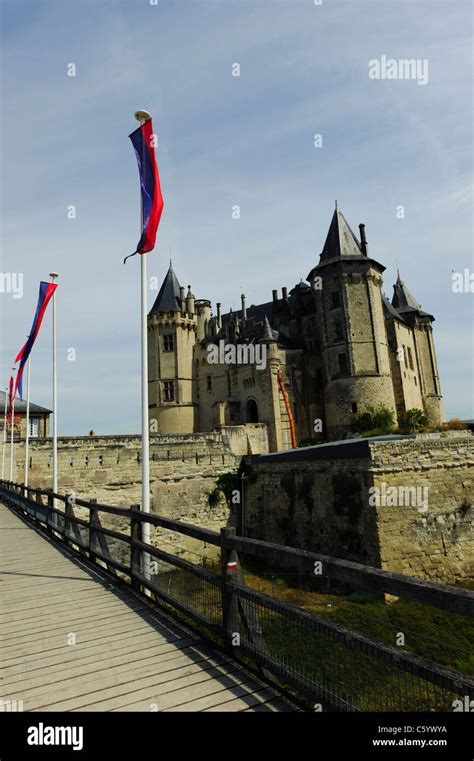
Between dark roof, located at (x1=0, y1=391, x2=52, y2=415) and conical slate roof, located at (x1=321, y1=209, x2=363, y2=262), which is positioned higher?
conical slate roof, located at (x1=321, y1=209, x2=363, y2=262)

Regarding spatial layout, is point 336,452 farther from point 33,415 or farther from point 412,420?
point 33,415

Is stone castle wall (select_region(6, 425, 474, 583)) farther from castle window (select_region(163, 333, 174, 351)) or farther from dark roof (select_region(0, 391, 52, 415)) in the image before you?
castle window (select_region(163, 333, 174, 351))

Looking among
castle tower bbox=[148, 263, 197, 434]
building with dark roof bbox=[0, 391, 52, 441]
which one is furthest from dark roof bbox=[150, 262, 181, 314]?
building with dark roof bbox=[0, 391, 52, 441]

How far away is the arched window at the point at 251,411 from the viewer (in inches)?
1661

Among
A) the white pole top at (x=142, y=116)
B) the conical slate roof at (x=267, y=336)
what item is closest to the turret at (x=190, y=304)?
the conical slate roof at (x=267, y=336)

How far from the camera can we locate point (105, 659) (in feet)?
14.8

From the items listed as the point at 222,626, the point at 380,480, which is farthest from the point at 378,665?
the point at 380,480

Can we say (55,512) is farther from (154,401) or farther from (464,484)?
(154,401)

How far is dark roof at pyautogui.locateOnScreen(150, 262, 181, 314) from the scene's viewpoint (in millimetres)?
47094

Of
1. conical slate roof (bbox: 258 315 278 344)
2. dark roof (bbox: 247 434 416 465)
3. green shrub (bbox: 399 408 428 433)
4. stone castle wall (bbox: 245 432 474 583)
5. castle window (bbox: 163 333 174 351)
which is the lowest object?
stone castle wall (bbox: 245 432 474 583)

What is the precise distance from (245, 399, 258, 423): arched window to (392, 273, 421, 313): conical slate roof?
1922 centimetres

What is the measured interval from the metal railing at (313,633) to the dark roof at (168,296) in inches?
1670
